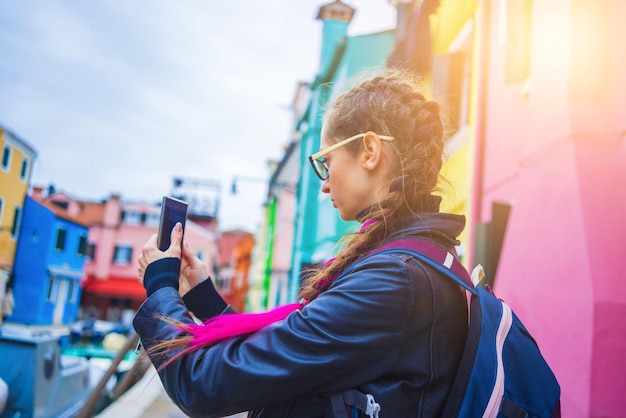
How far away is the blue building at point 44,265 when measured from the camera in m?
5.35

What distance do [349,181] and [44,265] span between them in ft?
18.6

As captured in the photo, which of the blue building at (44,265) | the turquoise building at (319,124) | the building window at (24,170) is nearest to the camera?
the building window at (24,170)

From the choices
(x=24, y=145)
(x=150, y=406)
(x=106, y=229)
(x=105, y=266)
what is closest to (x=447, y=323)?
(x=24, y=145)

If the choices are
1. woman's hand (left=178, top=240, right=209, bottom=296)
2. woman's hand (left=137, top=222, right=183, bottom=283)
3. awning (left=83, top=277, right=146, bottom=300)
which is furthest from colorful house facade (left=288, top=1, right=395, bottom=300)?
awning (left=83, top=277, right=146, bottom=300)

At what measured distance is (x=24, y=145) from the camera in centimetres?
516

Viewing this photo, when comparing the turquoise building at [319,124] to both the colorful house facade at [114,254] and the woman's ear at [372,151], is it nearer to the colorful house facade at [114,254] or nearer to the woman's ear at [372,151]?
the woman's ear at [372,151]

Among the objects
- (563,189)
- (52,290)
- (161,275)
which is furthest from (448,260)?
(52,290)

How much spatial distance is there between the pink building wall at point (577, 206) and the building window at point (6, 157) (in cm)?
420

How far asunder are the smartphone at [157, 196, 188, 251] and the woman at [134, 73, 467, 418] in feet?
0.13

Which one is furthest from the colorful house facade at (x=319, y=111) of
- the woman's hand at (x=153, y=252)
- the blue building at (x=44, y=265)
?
the woman's hand at (x=153, y=252)

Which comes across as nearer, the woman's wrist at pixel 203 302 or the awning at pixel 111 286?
the woman's wrist at pixel 203 302

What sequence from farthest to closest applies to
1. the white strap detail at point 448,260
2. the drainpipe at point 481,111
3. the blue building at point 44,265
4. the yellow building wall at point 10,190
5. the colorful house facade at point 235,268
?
1. the colorful house facade at point 235,268
2. the drainpipe at point 481,111
3. the blue building at point 44,265
4. the yellow building wall at point 10,190
5. the white strap detail at point 448,260

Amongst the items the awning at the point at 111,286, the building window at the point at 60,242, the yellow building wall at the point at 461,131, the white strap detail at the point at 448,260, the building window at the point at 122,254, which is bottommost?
the awning at the point at 111,286

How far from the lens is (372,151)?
1454 millimetres
